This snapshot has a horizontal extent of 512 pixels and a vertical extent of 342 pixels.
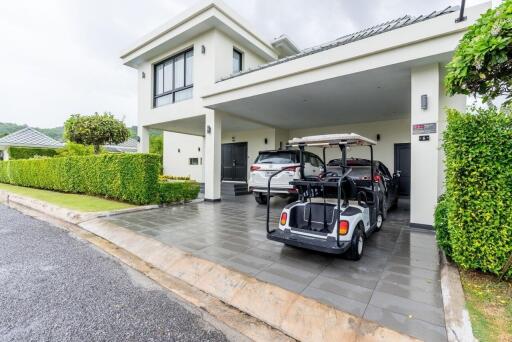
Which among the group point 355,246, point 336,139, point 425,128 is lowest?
point 355,246

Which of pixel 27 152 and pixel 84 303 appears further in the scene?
pixel 27 152

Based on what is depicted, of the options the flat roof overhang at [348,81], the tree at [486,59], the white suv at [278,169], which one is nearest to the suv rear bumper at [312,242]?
the tree at [486,59]

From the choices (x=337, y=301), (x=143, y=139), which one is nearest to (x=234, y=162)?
(x=143, y=139)

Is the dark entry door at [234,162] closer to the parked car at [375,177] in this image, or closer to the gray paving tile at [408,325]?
the parked car at [375,177]

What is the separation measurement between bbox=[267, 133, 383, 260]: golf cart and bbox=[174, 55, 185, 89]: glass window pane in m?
7.90

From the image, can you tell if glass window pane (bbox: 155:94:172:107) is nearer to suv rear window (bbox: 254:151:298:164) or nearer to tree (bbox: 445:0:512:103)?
suv rear window (bbox: 254:151:298:164)

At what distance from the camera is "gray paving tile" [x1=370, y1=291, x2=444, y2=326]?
6.81ft

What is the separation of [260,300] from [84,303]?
1.88 meters

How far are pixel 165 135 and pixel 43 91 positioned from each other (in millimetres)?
19781

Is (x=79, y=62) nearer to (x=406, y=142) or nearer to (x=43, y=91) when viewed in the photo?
(x=43, y=91)

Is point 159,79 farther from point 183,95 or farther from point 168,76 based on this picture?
point 183,95

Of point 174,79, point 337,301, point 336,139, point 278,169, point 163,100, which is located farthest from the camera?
point 163,100

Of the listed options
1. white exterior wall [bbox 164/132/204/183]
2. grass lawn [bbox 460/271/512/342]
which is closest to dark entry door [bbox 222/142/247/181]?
white exterior wall [bbox 164/132/204/183]

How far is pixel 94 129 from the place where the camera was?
435 inches
